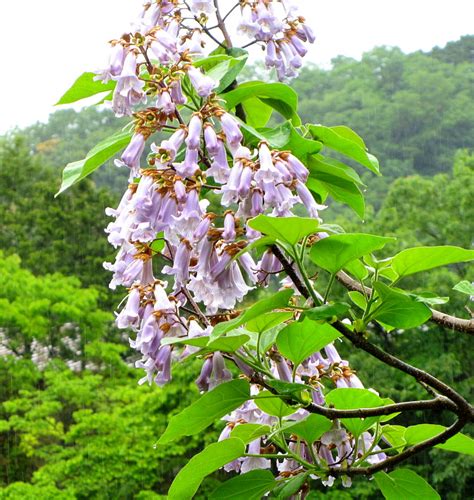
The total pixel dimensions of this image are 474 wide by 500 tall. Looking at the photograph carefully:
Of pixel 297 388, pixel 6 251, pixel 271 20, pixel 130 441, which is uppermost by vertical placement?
pixel 6 251

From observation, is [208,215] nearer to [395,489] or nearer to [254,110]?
[254,110]

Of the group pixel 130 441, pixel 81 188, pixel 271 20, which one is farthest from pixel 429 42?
pixel 271 20

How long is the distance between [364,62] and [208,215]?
2971cm

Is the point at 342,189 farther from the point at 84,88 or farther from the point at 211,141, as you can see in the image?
the point at 84,88

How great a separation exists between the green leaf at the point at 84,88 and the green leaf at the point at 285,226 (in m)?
0.33

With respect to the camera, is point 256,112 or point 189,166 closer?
point 189,166

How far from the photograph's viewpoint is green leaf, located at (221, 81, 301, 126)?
3.24ft

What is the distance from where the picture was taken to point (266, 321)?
92cm

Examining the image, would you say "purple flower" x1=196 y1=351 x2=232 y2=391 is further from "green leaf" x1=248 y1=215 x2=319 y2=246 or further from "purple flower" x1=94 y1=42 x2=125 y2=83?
"purple flower" x1=94 y1=42 x2=125 y2=83

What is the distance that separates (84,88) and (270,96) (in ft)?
0.75

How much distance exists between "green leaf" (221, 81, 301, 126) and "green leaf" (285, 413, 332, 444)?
37 centimetres

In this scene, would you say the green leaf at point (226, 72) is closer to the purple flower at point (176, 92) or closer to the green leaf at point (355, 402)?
the purple flower at point (176, 92)

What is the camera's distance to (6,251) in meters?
17.2

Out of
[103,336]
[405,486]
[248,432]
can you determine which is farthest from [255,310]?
[103,336]
